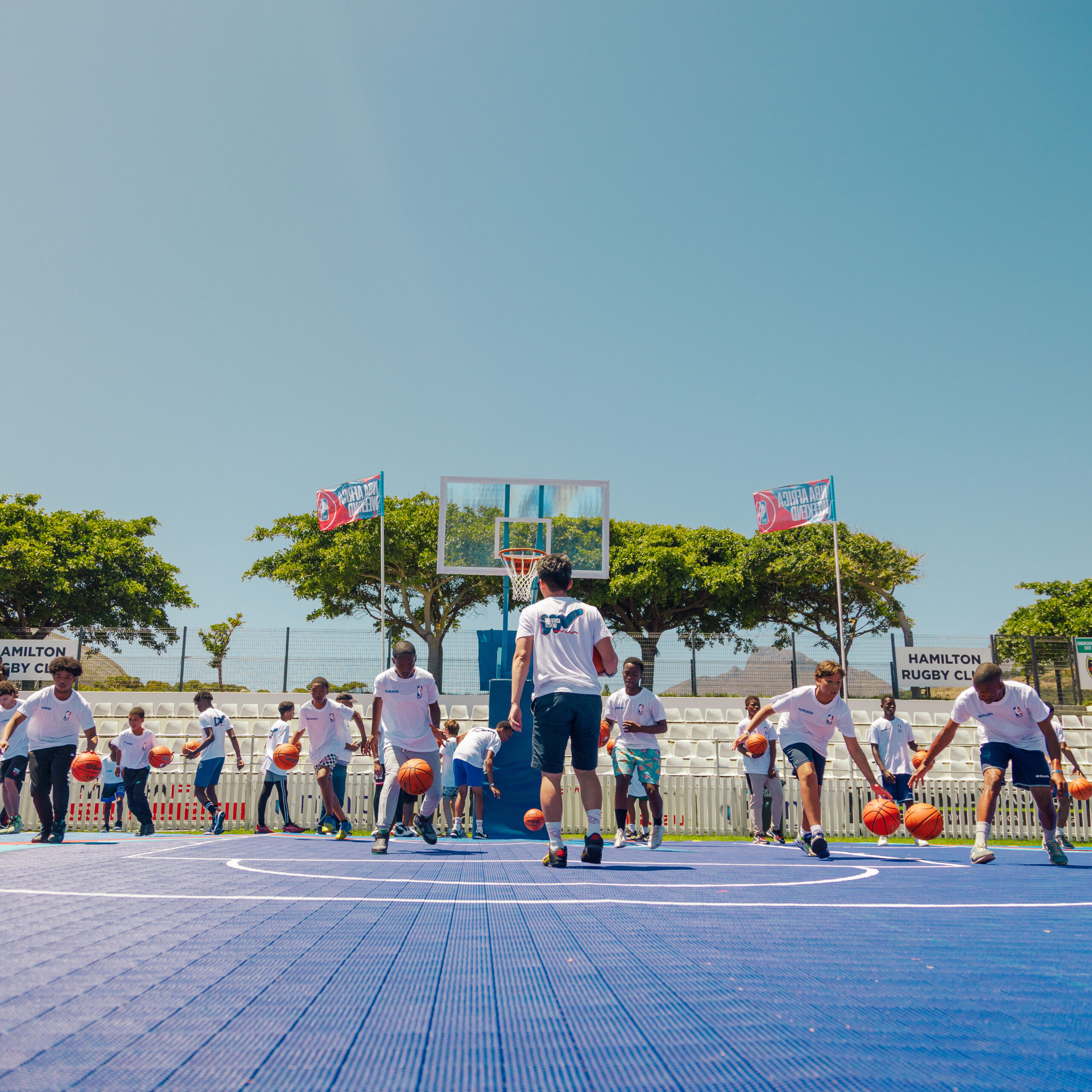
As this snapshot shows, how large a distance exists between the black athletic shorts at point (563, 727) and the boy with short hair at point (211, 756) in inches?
294

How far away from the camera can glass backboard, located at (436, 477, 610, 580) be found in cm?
Answer: 1583

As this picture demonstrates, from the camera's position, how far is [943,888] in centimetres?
442

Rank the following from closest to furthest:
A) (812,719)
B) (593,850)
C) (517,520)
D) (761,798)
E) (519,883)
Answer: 1. (519,883)
2. (593,850)
3. (812,719)
4. (761,798)
5. (517,520)

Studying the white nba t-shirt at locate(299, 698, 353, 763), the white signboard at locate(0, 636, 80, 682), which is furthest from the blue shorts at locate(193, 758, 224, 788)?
the white signboard at locate(0, 636, 80, 682)

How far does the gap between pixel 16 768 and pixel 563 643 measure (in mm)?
7782

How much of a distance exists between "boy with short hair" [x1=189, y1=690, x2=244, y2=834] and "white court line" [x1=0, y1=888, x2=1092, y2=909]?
7.98m

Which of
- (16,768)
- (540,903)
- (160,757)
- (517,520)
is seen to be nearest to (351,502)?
(517,520)

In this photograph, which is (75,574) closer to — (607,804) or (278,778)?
(278,778)

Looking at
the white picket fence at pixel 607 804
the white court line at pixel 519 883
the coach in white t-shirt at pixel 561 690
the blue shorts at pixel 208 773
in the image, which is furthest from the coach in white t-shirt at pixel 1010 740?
the blue shorts at pixel 208 773

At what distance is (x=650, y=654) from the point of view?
22844 mm

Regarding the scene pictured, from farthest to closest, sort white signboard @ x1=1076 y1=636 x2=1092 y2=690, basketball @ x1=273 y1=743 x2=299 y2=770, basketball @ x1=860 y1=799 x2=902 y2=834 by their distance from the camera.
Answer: white signboard @ x1=1076 y1=636 x2=1092 y2=690 < basketball @ x1=273 y1=743 x2=299 y2=770 < basketball @ x1=860 y1=799 x2=902 y2=834

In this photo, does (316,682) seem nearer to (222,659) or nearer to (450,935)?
(450,935)

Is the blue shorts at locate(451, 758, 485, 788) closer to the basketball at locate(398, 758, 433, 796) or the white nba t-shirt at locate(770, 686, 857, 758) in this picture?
the basketball at locate(398, 758, 433, 796)

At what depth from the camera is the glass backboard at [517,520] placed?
15.8m
